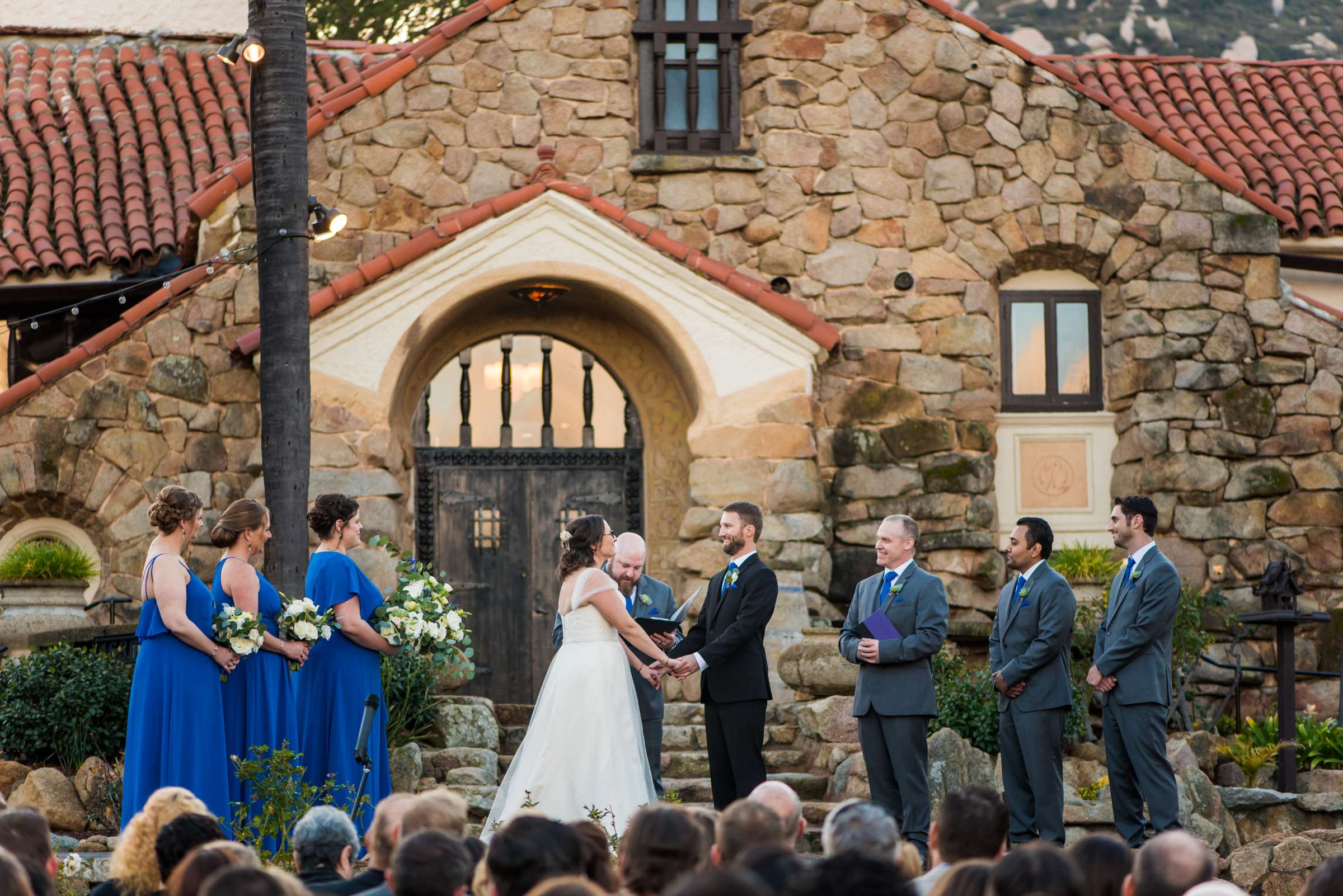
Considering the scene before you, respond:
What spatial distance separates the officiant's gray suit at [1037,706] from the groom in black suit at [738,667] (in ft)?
4.48

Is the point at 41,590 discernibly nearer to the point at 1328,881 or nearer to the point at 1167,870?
the point at 1167,870

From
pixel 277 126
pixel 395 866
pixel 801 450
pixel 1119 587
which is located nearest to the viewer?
pixel 395 866

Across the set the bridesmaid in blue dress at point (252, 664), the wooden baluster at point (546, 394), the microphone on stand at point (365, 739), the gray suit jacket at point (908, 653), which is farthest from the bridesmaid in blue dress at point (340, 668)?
the wooden baluster at point (546, 394)

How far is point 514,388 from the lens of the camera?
46.0 ft

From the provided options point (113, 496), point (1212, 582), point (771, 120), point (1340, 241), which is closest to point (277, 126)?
point (113, 496)

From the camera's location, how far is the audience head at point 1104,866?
16.2 ft

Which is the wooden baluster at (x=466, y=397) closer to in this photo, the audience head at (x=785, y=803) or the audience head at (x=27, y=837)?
the audience head at (x=785, y=803)

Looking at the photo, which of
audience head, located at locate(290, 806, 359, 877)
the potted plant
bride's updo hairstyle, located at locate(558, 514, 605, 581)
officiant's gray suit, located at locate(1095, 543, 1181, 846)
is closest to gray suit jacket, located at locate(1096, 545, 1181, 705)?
officiant's gray suit, located at locate(1095, 543, 1181, 846)

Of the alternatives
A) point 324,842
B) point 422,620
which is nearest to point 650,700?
point 422,620

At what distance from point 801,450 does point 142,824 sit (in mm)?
7944

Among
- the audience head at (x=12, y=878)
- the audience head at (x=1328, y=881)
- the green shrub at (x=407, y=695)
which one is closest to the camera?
the audience head at (x=12, y=878)

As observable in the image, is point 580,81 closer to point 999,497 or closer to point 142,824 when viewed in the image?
point 999,497

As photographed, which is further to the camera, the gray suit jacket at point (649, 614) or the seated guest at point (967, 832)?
the gray suit jacket at point (649, 614)

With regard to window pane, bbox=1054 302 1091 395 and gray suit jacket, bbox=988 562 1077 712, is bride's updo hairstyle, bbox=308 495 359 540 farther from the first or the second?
window pane, bbox=1054 302 1091 395
